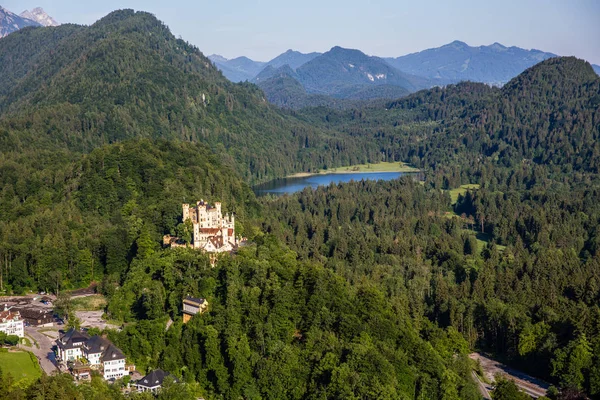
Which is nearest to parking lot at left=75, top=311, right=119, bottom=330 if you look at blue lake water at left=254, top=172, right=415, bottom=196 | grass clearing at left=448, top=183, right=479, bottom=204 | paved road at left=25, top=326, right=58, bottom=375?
paved road at left=25, top=326, right=58, bottom=375

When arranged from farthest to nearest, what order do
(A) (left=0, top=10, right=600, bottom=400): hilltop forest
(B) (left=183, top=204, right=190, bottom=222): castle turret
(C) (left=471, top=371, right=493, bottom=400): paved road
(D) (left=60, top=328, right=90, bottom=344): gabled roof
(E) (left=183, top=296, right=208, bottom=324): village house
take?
(B) (left=183, top=204, right=190, bottom=222): castle turret
(E) (left=183, top=296, right=208, bottom=324): village house
(A) (left=0, top=10, right=600, bottom=400): hilltop forest
(C) (left=471, top=371, right=493, bottom=400): paved road
(D) (left=60, top=328, right=90, bottom=344): gabled roof

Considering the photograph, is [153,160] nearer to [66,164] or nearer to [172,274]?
[66,164]

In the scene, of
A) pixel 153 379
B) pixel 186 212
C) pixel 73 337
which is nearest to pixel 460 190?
pixel 186 212

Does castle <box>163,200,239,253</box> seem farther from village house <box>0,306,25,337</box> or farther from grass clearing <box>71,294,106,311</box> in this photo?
village house <box>0,306,25,337</box>

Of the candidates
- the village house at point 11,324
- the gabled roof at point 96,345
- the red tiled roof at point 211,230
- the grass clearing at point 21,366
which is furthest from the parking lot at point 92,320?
the red tiled roof at point 211,230

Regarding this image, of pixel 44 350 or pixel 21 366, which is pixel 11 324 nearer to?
pixel 44 350

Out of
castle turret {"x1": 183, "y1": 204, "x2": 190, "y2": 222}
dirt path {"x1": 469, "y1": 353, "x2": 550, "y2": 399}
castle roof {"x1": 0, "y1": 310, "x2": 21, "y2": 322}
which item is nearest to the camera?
dirt path {"x1": 469, "y1": 353, "x2": 550, "y2": 399}
